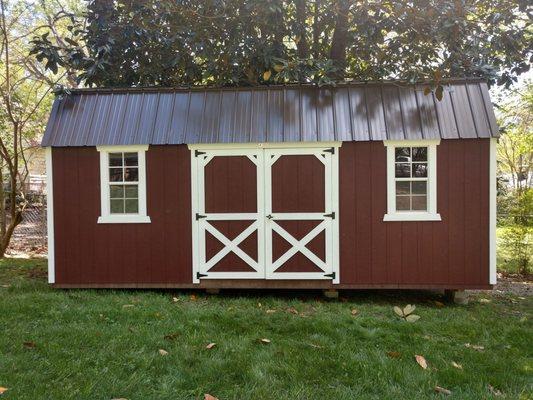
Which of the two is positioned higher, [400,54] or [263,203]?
[400,54]

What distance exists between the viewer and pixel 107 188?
6.66 metres

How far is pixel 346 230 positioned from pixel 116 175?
3.59 metres

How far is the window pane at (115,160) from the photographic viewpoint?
6699mm

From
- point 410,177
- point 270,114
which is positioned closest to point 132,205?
point 270,114

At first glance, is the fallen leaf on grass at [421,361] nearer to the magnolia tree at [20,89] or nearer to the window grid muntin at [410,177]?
the window grid muntin at [410,177]

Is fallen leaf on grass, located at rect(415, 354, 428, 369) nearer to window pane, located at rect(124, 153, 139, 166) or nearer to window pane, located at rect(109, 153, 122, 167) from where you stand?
window pane, located at rect(124, 153, 139, 166)

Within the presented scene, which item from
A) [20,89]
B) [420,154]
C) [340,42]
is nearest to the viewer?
[420,154]

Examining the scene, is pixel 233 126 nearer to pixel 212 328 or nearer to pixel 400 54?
pixel 212 328

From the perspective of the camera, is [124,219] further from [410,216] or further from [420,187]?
[420,187]

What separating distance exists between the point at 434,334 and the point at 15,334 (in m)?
4.44

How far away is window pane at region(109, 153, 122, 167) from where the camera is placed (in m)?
6.70

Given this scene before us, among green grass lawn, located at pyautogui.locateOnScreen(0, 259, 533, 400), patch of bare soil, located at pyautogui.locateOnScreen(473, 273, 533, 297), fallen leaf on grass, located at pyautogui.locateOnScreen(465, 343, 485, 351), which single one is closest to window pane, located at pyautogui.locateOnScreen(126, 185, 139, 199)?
green grass lawn, located at pyautogui.locateOnScreen(0, 259, 533, 400)

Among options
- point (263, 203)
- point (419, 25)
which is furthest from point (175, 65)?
point (419, 25)

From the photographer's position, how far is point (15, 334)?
14.5ft
